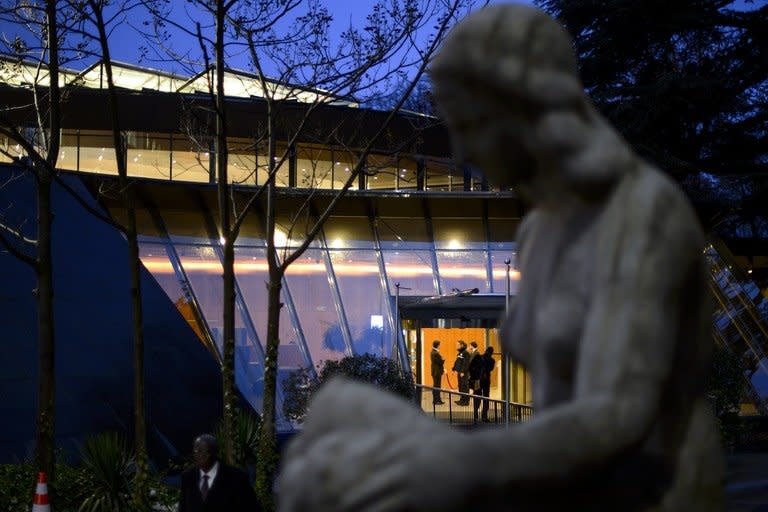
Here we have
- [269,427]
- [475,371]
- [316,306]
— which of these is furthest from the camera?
[475,371]

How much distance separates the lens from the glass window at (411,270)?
32125 mm

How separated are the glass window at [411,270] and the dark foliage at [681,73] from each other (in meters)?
8.10

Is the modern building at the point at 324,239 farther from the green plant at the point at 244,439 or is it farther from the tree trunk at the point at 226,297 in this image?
the tree trunk at the point at 226,297

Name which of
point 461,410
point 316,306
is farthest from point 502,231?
point 461,410

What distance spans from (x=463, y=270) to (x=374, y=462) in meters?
31.6

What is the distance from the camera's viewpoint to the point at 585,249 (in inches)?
66.6

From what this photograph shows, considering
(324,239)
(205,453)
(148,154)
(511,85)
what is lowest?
(205,453)

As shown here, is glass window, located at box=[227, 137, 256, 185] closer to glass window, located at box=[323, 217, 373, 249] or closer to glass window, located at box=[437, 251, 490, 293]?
glass window, located at box=[323, 217, 373, 249]

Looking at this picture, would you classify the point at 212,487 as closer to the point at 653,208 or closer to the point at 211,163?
the point at 653,208

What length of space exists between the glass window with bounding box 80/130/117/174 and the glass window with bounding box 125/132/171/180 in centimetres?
64

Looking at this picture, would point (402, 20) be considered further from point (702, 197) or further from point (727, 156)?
point (702, 197)

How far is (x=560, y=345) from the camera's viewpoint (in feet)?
5.56

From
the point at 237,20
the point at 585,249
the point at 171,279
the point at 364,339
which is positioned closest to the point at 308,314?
the point at 364,339

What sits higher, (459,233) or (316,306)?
(459,233)
